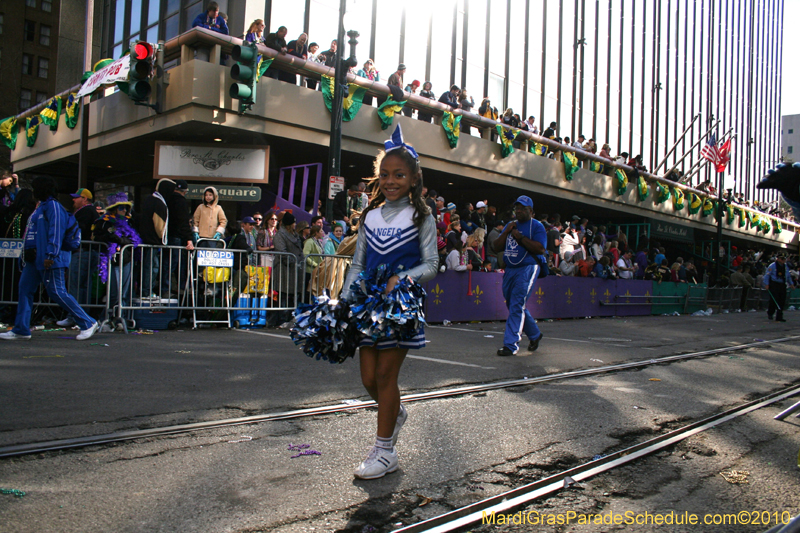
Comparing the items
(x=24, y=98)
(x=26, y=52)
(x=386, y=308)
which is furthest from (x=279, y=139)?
(x=26, y=52)

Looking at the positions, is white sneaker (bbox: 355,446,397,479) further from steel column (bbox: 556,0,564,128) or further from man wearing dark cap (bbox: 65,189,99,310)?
steel column (bbox: 556,0,564,128)

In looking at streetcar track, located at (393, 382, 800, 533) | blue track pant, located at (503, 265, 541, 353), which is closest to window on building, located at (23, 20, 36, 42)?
blue track pant, located at (503, 265, 541, 353)

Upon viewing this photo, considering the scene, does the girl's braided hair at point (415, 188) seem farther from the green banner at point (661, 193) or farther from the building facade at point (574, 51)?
the green banner at point (661, 193)

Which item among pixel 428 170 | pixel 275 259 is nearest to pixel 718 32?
pixel 428 170

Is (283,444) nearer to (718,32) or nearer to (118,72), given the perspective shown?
(118,72)

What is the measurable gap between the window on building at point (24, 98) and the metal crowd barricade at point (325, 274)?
4578 centimetres

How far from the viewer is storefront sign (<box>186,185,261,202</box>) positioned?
1566 centimetres

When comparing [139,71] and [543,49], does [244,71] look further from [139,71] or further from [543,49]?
[543,49]

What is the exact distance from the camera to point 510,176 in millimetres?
21281

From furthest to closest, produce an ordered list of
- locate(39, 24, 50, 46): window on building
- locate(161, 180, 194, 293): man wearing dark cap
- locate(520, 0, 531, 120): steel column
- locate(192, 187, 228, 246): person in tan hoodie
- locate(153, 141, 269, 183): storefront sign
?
locate(39, 24, 50, 46): window on building, locate(520, 0, 531, 120): steel column, locate(153, 141, 269, 183): storefront sign, locate(192, 187, 228, 246): person in tan hoodie, locate(161, 180, 194, 293): man wearing dark cap

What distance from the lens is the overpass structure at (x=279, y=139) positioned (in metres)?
14.4

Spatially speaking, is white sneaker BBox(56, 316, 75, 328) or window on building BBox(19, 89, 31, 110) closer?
white sneaker BBox(56, 316, 75, 328)

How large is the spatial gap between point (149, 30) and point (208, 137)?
7.71 m

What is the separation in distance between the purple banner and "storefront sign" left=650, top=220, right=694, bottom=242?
10.6 meters
